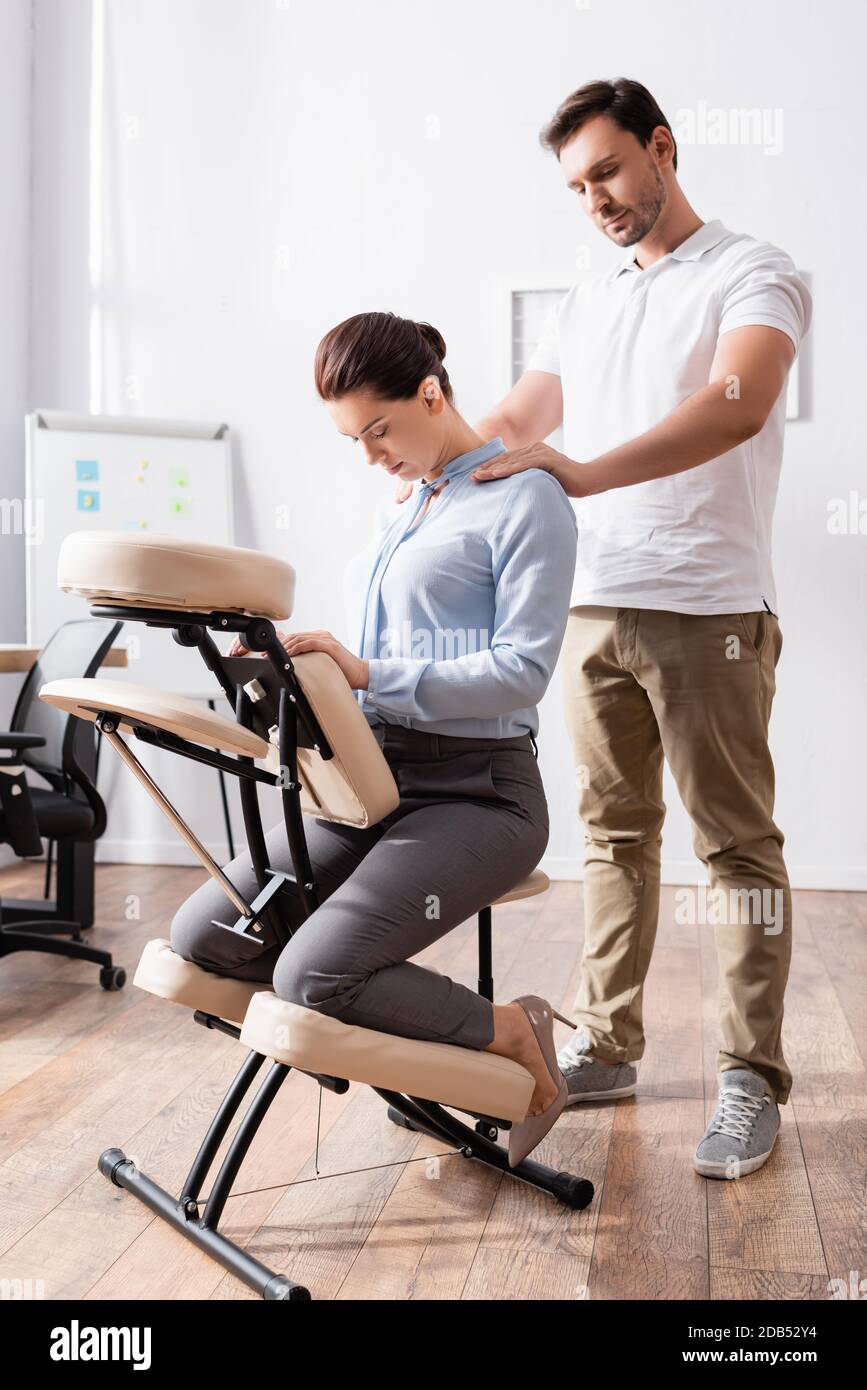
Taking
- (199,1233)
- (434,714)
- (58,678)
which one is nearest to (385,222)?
(58,678)

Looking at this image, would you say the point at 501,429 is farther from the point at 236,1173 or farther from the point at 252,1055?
the point at 236,1173

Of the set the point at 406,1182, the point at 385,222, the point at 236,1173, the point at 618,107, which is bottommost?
the point at 406,1182

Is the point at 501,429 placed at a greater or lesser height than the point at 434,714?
greater

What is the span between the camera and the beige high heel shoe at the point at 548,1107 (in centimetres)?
150

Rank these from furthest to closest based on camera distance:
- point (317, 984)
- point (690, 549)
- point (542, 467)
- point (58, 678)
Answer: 1. point (58, 678)
2. point (690, 549)
3. point (542, 467)
4. point (317, 984)

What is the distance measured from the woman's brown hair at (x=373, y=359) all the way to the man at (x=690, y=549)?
0.27 meters

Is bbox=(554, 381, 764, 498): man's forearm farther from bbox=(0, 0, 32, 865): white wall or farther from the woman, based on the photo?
bbox=(0, 0, 32, 865): white wall

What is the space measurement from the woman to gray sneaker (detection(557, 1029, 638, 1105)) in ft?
1.46

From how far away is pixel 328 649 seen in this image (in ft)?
4.42

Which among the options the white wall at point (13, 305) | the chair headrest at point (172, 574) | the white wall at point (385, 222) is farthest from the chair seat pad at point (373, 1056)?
the white wall at point (13, 305)

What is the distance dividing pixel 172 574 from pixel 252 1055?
2.01 feet

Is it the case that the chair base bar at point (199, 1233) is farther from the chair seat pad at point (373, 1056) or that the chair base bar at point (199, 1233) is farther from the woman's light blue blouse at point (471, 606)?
the woman's light blue blouse at point (471, 606)

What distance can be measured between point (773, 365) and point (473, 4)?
2.70 meters
